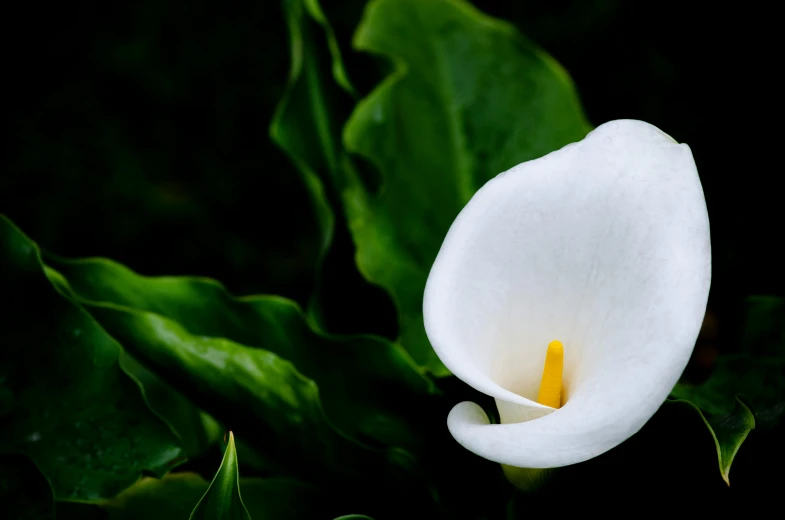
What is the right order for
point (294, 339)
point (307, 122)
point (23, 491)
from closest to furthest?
point (23, 491), point (294, 339), point (307, 122)

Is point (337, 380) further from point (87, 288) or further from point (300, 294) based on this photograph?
point (300, 294)

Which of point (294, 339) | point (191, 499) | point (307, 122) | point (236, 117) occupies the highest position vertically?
point (307, 122)

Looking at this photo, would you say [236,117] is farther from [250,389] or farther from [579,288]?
[579,288]

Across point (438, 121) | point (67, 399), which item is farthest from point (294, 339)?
point (438, 121)

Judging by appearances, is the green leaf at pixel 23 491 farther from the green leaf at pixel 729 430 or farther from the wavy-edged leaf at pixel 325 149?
the green leaf at pixel 729 430

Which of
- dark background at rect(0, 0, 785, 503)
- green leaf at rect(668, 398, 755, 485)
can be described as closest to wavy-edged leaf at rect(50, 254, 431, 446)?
green leaf at rect(668, 398, 755, 485)

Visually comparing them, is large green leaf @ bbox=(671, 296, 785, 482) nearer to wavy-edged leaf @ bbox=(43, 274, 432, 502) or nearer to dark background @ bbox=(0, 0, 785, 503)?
wavy-edged leaf @ bbox=(43, 274, 432, 502)

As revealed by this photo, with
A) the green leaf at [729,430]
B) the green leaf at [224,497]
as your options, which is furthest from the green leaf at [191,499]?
the green leaf at [729,430]
